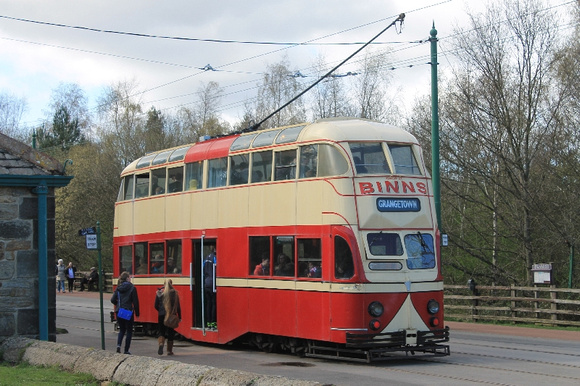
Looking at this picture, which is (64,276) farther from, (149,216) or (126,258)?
(149,216)

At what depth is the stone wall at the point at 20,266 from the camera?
16.9 metres

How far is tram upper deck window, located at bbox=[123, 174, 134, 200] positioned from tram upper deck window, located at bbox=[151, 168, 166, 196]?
1399 mm

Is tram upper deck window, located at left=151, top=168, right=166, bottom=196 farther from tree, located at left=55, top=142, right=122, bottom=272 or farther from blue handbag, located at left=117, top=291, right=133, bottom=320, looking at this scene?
tree, located at left=55, top=142, right=122, bottom=272

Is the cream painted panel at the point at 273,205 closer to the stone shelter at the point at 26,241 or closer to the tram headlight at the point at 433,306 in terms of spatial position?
the tram headlight at the point at 433,306

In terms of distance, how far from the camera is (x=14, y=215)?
17.0 meters

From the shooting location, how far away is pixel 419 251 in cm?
1639

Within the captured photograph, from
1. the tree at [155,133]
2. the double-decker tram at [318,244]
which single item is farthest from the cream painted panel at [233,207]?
the tree at [155,133]

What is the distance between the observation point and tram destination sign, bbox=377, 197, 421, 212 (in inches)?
634

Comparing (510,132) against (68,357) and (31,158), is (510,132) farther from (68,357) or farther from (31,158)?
(68,357)

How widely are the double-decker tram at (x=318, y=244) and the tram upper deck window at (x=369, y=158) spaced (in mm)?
24

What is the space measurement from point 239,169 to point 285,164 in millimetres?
1706

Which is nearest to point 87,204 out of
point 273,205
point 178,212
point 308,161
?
point 178,212

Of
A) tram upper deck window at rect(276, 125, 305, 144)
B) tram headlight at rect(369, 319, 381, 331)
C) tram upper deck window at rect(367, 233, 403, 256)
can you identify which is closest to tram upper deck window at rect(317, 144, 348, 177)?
tram upper deck window at rect(276, 125, 305, 144)

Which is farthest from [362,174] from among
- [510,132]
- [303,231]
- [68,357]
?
[510,132]
